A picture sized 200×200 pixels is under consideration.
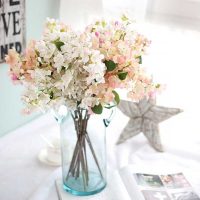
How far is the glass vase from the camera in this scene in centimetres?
98

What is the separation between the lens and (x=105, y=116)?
39.3 inches

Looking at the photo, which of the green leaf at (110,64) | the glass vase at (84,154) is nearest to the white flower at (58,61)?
the green leaf at (110,64)

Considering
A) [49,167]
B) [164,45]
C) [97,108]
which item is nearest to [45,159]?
[49,167]

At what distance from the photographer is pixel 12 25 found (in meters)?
1.28

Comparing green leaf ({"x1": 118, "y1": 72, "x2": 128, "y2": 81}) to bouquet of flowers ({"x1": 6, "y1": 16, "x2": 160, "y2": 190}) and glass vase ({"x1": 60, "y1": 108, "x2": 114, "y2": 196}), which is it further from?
glass vase ({"x1": 60, "y1": 108, "x2": 114, "y2": 196})

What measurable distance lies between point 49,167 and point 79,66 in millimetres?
502

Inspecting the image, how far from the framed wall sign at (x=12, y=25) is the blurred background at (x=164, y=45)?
0.20 ft

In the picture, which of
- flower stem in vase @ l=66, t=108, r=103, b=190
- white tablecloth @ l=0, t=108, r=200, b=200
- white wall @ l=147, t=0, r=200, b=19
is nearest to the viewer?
flower stem in vase @ l=66, t=108, r=103, b=190

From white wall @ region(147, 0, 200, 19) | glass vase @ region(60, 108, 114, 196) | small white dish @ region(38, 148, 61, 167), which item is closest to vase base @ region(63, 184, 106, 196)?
glass vase @ region(60, 108, 114, 196)

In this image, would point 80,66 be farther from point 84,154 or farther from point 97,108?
point 84,154

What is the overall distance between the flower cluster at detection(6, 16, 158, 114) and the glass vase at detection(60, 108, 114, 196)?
160 mm

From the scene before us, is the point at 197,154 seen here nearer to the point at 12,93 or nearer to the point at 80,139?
the point at 80,139

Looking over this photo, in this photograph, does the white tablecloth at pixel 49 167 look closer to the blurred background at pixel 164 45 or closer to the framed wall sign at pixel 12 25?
the blurred background at pixel 164 45

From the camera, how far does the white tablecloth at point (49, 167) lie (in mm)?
1054
